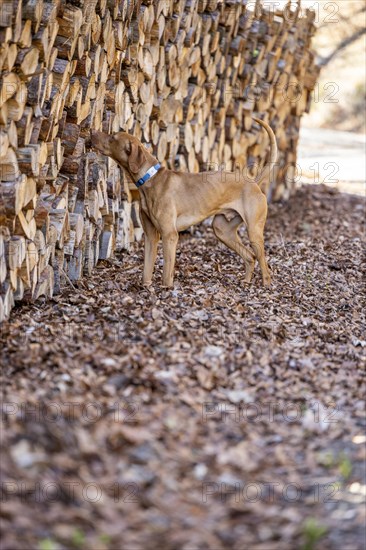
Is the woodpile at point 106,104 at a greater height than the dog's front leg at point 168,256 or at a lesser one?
greater

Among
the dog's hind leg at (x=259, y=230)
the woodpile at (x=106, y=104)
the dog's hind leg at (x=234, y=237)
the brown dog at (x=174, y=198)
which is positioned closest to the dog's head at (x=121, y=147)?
the brown dog at (x=174, y=198)

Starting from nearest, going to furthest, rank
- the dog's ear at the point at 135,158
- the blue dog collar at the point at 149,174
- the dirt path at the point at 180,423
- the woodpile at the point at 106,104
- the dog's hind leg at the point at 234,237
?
the dirt path at the point at 180,423 < the woodpile at the point at 106,104 < the dog's ear at the point at 135,158 < the blue dog collar at the point at 149,174 < the dog's hind leg at the point at 234,237

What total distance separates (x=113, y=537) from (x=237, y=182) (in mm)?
4134

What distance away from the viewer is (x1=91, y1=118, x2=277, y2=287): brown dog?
241 inches

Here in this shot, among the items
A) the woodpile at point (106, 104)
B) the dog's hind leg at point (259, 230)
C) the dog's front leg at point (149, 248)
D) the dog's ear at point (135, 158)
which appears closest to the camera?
the woodpile at point (106, 104)

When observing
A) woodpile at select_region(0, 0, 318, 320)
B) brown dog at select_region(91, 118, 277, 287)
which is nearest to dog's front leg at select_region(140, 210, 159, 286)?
brown dog at select_region(91, 118, 277, 287)

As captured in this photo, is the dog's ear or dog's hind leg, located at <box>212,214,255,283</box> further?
dog's hind leg, located at <box>212,214,255,283</box>

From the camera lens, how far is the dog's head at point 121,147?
20.0 feet

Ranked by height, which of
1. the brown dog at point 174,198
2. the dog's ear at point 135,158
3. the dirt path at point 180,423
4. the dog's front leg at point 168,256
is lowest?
the dirt path at point 180,423

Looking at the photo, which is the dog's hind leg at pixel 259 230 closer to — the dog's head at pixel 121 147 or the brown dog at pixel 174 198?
the brown dog at pixel 174 198

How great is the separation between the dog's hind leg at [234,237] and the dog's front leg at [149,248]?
2.74ft

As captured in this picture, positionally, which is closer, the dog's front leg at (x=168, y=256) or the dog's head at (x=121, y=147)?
the dog's head at (x=121, y=147)

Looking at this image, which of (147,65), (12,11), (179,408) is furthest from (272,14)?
(179,408)

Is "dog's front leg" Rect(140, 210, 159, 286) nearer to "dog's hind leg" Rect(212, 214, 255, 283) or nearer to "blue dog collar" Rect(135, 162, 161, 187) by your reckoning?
"blue dog collar" Rect(135, 162, 161, 187)
